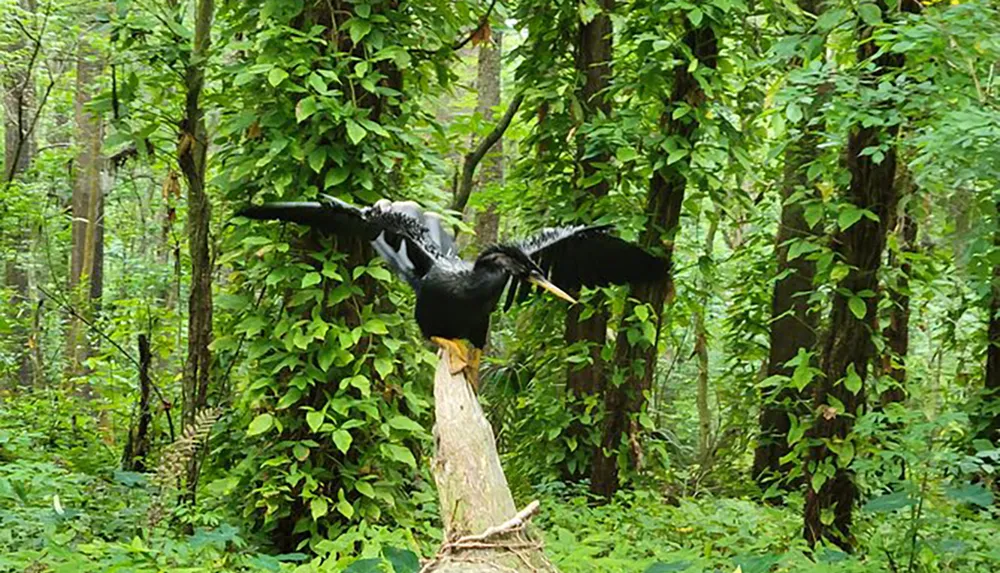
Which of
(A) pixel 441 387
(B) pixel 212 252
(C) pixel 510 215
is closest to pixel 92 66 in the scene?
(C) pixel 510 215

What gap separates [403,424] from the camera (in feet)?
13.9

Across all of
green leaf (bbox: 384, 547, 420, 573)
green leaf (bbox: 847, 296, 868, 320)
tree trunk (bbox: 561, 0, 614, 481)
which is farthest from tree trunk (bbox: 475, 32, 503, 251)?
green leaf (bbox: 384, 547, 420, 573)

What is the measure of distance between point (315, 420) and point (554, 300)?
2503mm

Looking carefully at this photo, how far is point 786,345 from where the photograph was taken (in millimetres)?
6844

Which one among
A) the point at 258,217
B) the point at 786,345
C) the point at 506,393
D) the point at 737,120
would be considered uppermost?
the point at 737,120

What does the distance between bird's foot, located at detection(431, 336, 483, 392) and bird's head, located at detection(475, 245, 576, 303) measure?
32 centimetres

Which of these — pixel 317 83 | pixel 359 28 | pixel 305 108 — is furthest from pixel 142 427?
pixel 359 28

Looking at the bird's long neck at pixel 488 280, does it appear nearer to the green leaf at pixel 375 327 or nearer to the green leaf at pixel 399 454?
the green leaf at pixel 375 327

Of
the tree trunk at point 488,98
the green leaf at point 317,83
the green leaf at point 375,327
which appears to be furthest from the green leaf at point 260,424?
the tree trunk at point 488,98

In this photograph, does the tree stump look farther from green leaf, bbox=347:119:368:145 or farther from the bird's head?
green leaf, bbox=347:119:368:145

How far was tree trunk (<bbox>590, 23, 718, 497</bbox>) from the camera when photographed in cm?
501

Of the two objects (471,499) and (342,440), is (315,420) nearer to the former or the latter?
(342,440)

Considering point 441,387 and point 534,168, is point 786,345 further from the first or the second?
point 441,387

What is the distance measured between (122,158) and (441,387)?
3.44 metres
